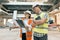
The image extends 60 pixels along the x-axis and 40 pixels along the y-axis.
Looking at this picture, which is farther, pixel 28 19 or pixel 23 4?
pixel 23 4

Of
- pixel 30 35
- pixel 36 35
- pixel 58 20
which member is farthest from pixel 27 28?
pixel 58 20

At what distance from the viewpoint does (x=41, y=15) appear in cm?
384

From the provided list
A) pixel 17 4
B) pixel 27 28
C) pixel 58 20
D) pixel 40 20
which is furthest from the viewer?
pixel 17 4

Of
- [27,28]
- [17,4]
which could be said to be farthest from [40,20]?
[17,4]

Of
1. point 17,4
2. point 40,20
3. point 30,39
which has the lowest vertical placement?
point 30,39

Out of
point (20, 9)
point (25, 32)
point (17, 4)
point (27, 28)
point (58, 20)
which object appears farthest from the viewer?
point (20, 9)

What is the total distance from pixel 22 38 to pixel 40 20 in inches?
46.6

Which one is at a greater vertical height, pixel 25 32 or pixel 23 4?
pixel 23 4

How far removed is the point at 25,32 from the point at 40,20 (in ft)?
3.35

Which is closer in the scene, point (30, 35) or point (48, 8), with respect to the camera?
point (30, 35)

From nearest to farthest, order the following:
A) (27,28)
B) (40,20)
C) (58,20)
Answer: (40,20) → (27,28) → (58,20)

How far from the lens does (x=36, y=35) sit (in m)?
3.91

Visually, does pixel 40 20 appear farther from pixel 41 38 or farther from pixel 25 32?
pixel 25 32

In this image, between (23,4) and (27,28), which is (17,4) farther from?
(27,28)
